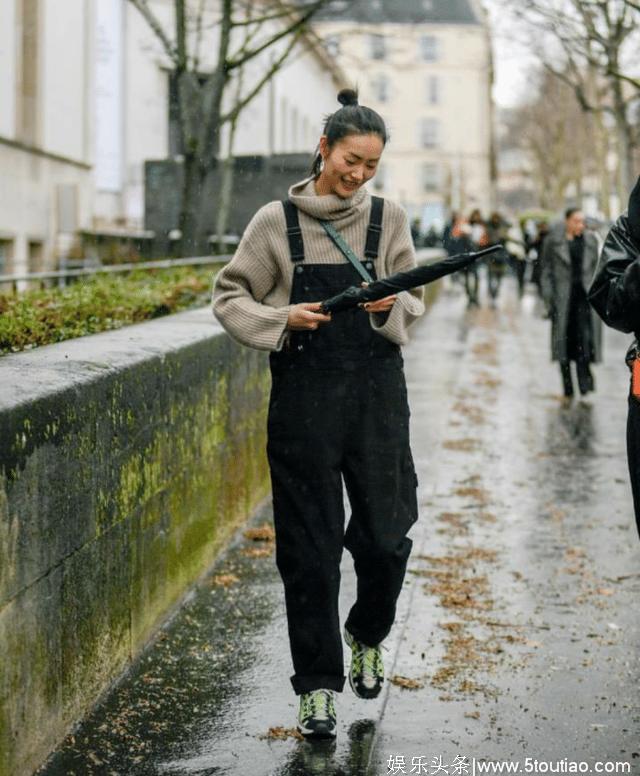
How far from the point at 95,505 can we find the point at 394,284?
1.23 metres

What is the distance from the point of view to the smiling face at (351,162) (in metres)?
4.69

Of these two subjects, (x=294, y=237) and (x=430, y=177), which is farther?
(x=430, y=177)

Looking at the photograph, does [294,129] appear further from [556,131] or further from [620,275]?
[620,275]

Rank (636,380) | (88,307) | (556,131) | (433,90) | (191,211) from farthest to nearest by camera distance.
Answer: (433,90) < (556,131) < (191,211) < (88,307) < (636,380)

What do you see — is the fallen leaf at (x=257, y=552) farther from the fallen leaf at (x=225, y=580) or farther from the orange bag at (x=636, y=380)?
the orange bag at (x=636, y=380)

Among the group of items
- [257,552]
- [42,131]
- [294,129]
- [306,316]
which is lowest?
[257,552]

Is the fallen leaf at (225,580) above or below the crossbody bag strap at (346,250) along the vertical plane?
below

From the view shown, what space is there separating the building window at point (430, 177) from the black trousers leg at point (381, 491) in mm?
109478

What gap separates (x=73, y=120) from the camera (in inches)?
993

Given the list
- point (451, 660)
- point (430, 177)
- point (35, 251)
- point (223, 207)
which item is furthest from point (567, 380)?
point (430, 177)

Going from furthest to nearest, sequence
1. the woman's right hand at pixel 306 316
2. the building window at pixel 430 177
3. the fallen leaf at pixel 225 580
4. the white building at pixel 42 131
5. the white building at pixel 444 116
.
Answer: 1. the building window at pixel 430 177
2. the white building at pixel 444 116
3. the white building at pixel 42 131
4. the fallen leaf at pixel 225 580
5. the woman's right hand at pixel 306 316

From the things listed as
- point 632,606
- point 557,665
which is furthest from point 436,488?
point 557,665

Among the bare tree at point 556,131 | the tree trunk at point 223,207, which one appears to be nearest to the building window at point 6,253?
the tree trunk at point 223,207

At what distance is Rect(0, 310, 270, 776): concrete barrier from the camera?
419cm
